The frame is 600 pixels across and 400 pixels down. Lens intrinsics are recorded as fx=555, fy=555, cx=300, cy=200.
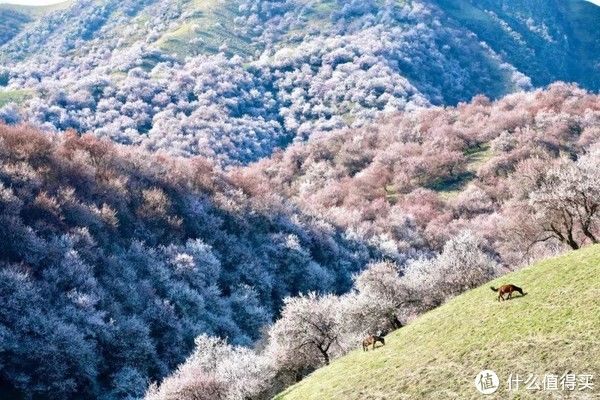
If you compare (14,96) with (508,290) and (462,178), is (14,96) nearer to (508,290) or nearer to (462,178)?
(462,178)

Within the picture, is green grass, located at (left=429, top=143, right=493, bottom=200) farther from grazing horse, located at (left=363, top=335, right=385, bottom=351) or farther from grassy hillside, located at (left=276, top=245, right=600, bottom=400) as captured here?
grassy hillside, located at (left=276, top=245, right=600, bottom=400)

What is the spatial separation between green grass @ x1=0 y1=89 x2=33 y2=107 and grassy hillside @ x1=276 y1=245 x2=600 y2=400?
562 ft

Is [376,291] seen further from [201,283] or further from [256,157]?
[256,157]

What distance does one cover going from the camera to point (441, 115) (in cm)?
16025

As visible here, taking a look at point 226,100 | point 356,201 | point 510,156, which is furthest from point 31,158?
point 226,100

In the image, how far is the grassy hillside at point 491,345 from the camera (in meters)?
20.2

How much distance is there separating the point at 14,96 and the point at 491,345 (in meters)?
187

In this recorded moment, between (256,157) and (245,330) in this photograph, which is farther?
(256,157)

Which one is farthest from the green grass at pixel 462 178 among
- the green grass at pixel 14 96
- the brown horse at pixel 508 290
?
the green grass at pixel 14 96

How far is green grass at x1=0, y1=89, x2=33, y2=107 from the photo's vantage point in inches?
6776

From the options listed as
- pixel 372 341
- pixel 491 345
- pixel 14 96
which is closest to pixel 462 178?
pixel 372 341

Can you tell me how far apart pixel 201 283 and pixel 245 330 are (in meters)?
7.68

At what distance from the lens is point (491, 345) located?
22.7 metres

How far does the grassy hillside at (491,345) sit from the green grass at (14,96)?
171 metres
